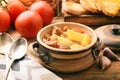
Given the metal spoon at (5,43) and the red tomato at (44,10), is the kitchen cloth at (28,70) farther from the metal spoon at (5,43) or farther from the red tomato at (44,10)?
the red tomato at (44,10)

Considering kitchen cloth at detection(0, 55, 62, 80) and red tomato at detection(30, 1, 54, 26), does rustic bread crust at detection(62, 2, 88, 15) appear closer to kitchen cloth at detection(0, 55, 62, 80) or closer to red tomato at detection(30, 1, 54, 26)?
red tomato at detection(30, 1, 54, 26)

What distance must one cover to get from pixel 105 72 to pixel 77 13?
24 centimetres

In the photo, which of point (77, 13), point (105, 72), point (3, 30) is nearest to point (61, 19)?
point (77, 13)

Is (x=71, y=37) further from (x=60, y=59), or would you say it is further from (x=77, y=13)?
(x=77, y=13)

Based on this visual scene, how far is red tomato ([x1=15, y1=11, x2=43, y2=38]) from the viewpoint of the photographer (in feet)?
2.70

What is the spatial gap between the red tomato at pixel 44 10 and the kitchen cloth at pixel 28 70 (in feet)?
0.64

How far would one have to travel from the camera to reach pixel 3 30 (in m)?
0.86

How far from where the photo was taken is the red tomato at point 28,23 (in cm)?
82

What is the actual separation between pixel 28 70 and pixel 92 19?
0.29 meters

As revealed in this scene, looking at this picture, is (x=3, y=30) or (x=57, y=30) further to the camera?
(x=3, y=30)

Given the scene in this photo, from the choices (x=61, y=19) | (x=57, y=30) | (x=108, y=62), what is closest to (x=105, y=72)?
(x=108, y=62)

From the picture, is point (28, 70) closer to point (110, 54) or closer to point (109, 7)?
point (110, 54)

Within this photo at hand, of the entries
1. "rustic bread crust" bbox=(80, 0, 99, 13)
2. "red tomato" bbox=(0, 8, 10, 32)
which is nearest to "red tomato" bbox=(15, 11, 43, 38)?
"red tomato" bbox=(0, 8, 10, 32)

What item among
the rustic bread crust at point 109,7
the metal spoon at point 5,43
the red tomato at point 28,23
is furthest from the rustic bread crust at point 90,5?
the metal spoon at point 5,43
